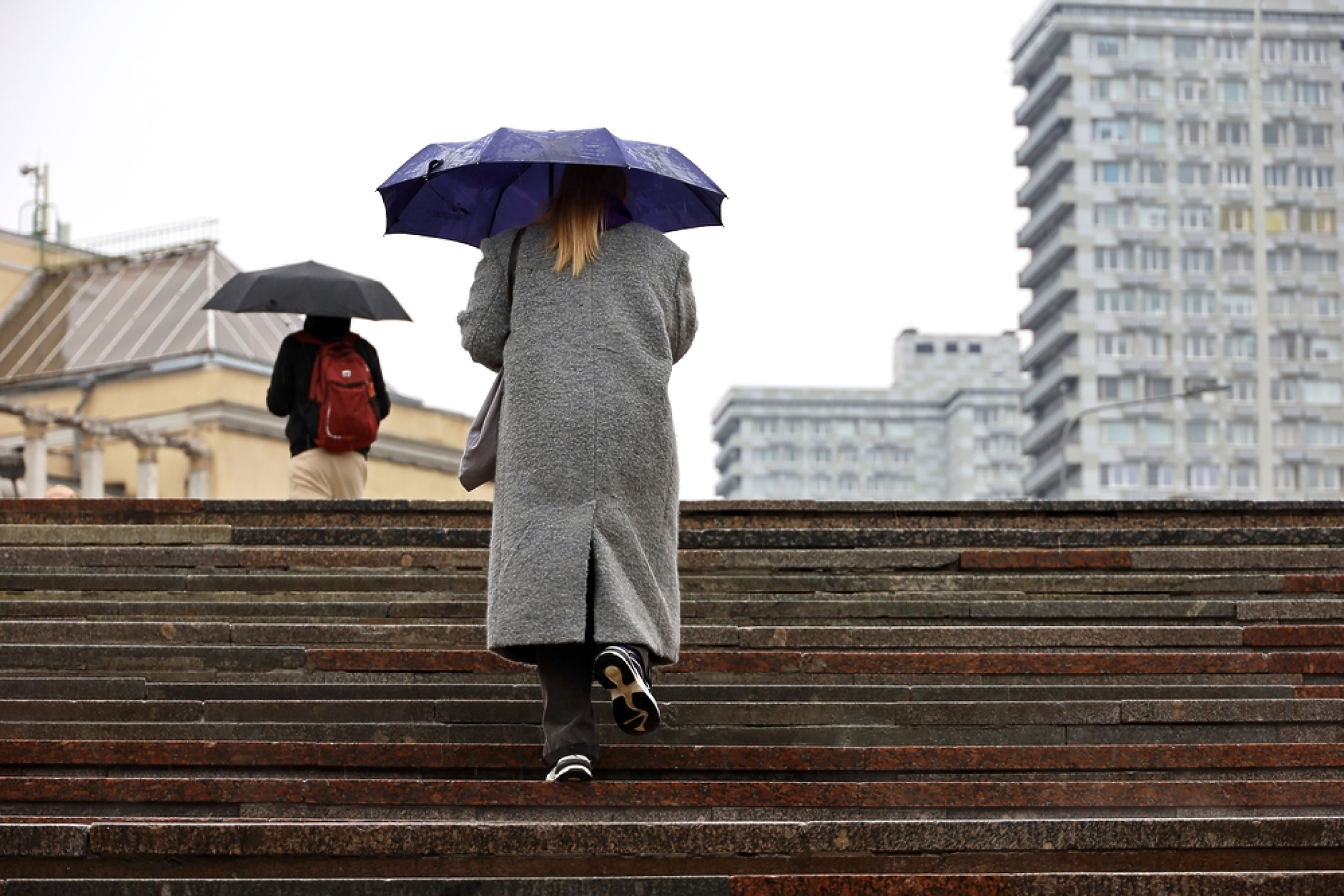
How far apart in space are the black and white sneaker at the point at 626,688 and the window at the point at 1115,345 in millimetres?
93932

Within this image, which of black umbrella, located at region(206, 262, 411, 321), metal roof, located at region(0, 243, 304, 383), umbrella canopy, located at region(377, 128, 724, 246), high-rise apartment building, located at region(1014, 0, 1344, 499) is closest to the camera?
umbrella canopy, located at region(377, 128, 724, 246)

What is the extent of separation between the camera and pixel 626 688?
5.15 m

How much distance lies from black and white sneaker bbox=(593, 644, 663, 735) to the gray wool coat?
0.25 feet

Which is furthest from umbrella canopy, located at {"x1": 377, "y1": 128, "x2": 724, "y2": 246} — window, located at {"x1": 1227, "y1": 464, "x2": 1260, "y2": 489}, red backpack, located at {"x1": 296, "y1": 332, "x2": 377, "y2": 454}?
window, located at {"x1": 1227, "y1": 464, "x2": 1260, "y2": 489}

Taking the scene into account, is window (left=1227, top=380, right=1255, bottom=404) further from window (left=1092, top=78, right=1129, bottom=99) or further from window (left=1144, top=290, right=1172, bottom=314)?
window (left=1092, top=78, right=1129, bottom=99)

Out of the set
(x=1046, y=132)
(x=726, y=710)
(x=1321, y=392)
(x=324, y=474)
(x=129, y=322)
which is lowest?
(x=726, y=710)

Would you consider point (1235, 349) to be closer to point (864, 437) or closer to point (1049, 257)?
point (1049, 257)

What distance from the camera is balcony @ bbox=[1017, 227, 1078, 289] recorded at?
3856 inches

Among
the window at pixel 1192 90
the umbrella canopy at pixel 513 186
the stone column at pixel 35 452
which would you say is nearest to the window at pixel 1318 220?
the window at pixel 1192 90

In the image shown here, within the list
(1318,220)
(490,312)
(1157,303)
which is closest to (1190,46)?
(1318,220)

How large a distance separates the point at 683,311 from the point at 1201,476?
304 feet

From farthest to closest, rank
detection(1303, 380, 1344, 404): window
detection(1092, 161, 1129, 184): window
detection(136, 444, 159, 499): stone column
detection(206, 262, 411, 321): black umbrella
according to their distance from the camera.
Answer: detection(1092, 161, 1129, 184): window < detection(1303, 380, 1344, 404): window < detection(136, 444, 159, 499): stone column < detection(206, 262, 411, 321): black umbrella

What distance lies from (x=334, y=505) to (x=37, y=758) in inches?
123

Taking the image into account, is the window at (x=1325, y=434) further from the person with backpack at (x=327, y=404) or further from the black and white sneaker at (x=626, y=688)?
the black and white sneaker at (x=626, y=688)
